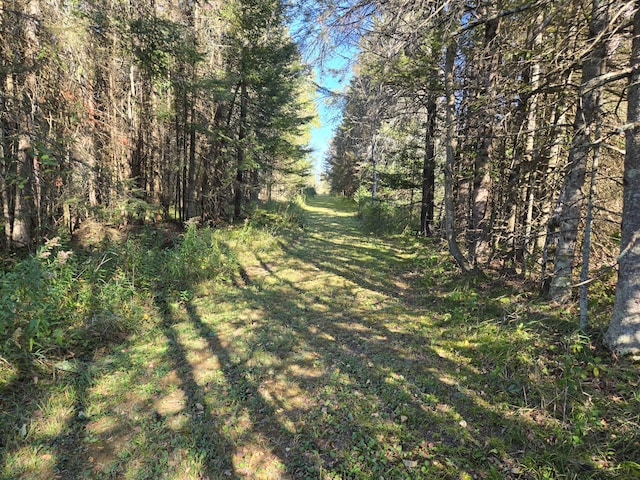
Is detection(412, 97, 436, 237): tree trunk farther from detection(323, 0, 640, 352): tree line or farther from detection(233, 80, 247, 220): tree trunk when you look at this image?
detection(233, 80, 247, 220): tree trunk

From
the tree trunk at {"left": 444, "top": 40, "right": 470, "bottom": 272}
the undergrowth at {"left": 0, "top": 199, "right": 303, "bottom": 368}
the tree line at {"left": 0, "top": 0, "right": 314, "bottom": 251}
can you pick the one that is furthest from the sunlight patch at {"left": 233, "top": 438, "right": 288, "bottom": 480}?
the tree trunk at {"left": 444, "top": 40, "right": 470, "bottom": 272}

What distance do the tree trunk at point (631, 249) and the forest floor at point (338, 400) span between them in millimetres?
244

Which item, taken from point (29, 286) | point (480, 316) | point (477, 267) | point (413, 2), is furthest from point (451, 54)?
point (29, 286)

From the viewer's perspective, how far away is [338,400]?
3.13 metres

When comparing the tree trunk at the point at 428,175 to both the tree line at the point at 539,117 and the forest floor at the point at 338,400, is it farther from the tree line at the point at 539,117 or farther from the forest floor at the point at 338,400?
the forest floor at the point at 338,400

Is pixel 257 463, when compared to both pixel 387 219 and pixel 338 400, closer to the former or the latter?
pixel 338 400

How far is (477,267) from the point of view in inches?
240

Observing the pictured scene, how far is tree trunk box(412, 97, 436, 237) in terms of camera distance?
950 cm

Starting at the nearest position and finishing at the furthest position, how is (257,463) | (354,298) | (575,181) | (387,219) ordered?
1. (257,463)
2. (575,181)
3. (354,298)
4. (387,219)

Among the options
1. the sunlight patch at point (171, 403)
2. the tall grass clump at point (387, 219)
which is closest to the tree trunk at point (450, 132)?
the sunlight patch at point (171, 403)

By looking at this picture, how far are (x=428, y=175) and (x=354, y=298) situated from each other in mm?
6259

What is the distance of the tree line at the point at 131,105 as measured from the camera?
19.4 feet

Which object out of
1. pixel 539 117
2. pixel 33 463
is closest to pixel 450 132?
pixel 539 117

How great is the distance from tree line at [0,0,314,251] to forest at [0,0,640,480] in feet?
0.30
